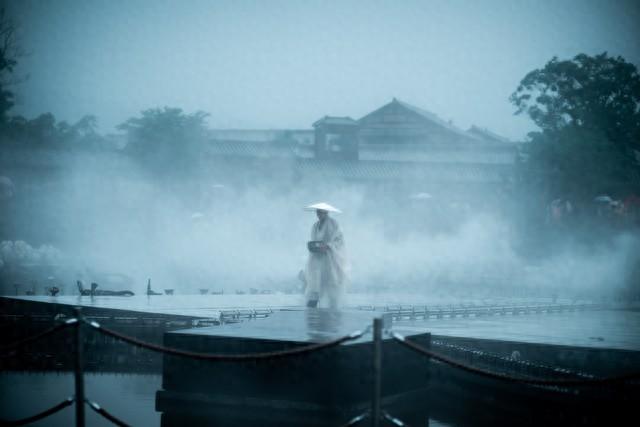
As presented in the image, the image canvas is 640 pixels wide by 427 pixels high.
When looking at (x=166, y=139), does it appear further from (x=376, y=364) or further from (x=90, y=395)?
(x=376, y=364)

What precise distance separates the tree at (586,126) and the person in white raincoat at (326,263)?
18.4 metres

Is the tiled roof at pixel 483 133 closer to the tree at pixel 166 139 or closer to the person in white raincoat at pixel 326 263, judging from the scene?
the tree at pixel 166 139

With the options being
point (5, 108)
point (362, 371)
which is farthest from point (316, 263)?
point (5, 108)

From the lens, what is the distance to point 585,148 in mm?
26984

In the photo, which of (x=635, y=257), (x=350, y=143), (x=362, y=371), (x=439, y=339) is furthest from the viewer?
(x=350, y=143)

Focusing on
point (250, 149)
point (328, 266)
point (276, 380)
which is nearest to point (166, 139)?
point (250, 149)

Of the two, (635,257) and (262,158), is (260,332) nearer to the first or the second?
(635,257)

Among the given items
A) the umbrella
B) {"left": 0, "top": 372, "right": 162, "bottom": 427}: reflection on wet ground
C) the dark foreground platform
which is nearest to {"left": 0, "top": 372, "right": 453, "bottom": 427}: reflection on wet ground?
{"left": 0, "top": 372, "right": 162, "bottom": 427}: reflection on wet ground

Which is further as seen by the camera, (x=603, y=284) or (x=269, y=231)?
(x=269, y=231)

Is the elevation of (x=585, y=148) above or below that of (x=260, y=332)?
above

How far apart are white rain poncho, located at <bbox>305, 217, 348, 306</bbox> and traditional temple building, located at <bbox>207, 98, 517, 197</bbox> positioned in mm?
21856

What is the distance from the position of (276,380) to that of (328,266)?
5071mm

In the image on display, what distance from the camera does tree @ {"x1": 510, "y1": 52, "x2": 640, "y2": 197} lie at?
2697cm

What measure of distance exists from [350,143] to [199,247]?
13.4 meters
